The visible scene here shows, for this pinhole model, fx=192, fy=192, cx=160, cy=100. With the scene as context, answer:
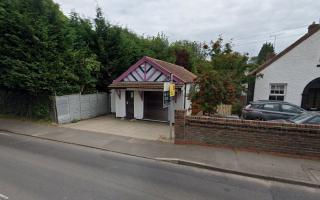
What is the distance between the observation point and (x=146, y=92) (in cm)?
1374

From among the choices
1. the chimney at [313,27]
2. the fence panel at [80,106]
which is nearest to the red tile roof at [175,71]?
the fence panel at [80,106]

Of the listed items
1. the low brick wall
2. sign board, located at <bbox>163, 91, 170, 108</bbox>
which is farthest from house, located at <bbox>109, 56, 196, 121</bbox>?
the low brick wall

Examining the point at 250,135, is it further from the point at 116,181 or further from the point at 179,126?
the point at 116,181

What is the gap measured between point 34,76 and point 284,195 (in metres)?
12.6

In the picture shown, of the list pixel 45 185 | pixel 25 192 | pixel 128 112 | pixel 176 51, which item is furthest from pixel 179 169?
pixel 176 51

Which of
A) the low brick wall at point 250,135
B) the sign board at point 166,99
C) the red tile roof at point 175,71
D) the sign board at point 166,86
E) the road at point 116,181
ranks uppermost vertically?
the red tile roof at point 175,71

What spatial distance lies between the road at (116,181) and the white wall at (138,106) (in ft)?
22.6

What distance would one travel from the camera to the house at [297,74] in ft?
44.9

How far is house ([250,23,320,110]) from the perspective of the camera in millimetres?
13672

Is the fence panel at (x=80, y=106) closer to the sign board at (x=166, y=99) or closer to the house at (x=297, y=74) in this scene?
the sign board at (x=166, y=99)

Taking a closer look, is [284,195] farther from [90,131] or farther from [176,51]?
[176,51]

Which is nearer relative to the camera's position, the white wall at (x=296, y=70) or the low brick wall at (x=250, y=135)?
the low brick wall at (x=250, y=135)

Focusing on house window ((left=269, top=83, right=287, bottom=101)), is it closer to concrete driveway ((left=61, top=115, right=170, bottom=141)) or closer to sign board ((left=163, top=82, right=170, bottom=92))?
concrete driveway ((left=61, top=115, right=170, bottom=141))

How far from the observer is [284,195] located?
4.58 metres
